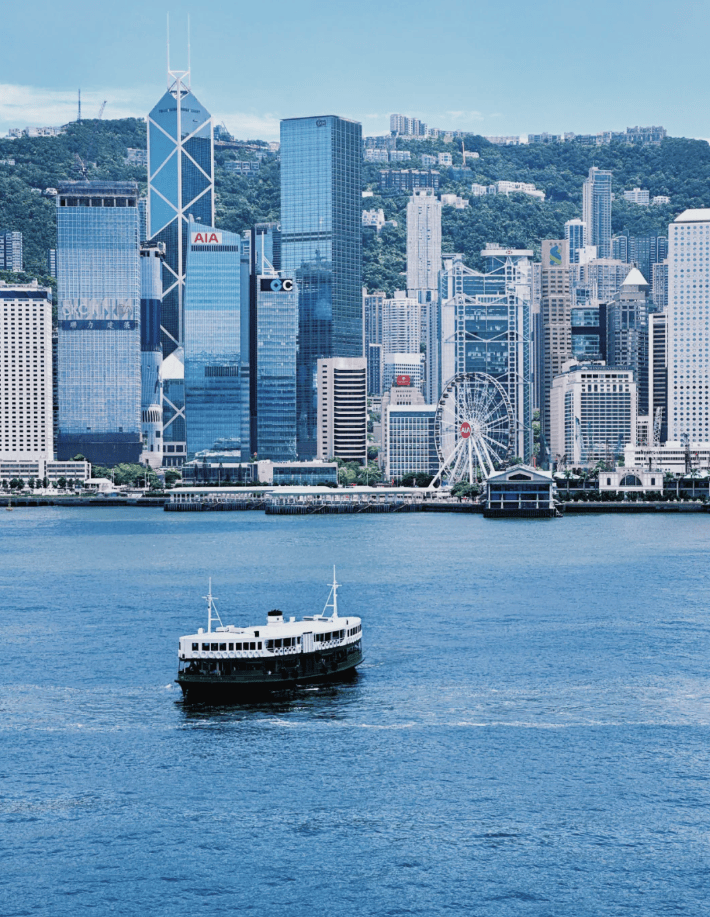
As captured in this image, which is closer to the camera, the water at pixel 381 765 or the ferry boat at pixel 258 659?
the water at pixel 381 765

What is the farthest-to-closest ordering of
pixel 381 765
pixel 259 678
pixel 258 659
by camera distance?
1. pixel 259 678
2. pixel 258 659
3. pixel 381 765

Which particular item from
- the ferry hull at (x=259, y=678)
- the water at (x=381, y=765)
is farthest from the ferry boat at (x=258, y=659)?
the water at (x=381, y=765)

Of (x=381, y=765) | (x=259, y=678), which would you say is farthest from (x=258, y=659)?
(x=381, y=765)

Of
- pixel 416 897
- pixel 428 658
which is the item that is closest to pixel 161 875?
pixel 416 897

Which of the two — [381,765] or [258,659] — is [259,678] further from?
[381,765]

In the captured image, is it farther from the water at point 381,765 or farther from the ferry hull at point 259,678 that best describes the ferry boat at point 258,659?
the water at point 381,765

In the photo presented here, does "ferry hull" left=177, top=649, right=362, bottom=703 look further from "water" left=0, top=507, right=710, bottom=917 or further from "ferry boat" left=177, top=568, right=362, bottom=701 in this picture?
"water" left=0, top=507, right=710, bottom=917
